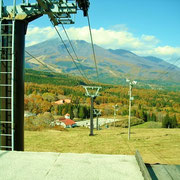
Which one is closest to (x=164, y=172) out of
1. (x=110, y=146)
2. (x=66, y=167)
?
(x=66, y=167)

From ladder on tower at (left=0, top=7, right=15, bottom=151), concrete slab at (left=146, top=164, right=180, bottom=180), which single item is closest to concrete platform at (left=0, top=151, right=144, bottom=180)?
concrete slab at (left=146, top=164, right=180, bottom=180)

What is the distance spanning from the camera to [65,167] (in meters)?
3.67

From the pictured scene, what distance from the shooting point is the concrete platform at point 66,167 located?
335cm

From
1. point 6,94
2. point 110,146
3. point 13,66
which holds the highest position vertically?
point 13,66

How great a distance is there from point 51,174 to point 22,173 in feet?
1.34

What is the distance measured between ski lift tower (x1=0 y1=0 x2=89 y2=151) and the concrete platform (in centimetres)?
177

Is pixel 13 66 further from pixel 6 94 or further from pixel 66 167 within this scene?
pixel 66 167

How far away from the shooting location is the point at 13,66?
19.2 ft

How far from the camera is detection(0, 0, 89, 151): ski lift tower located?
234 inches

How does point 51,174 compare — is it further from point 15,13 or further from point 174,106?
point 174,106

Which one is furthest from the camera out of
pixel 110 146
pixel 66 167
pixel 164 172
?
pixel 110 146

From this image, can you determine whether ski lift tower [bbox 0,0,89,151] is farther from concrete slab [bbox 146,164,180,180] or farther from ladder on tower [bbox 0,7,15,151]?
concrete slab [bbox 146,164,180,180]

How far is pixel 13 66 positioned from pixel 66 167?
10.4ft

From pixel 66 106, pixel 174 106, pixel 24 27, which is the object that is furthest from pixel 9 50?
pixel 174 106
